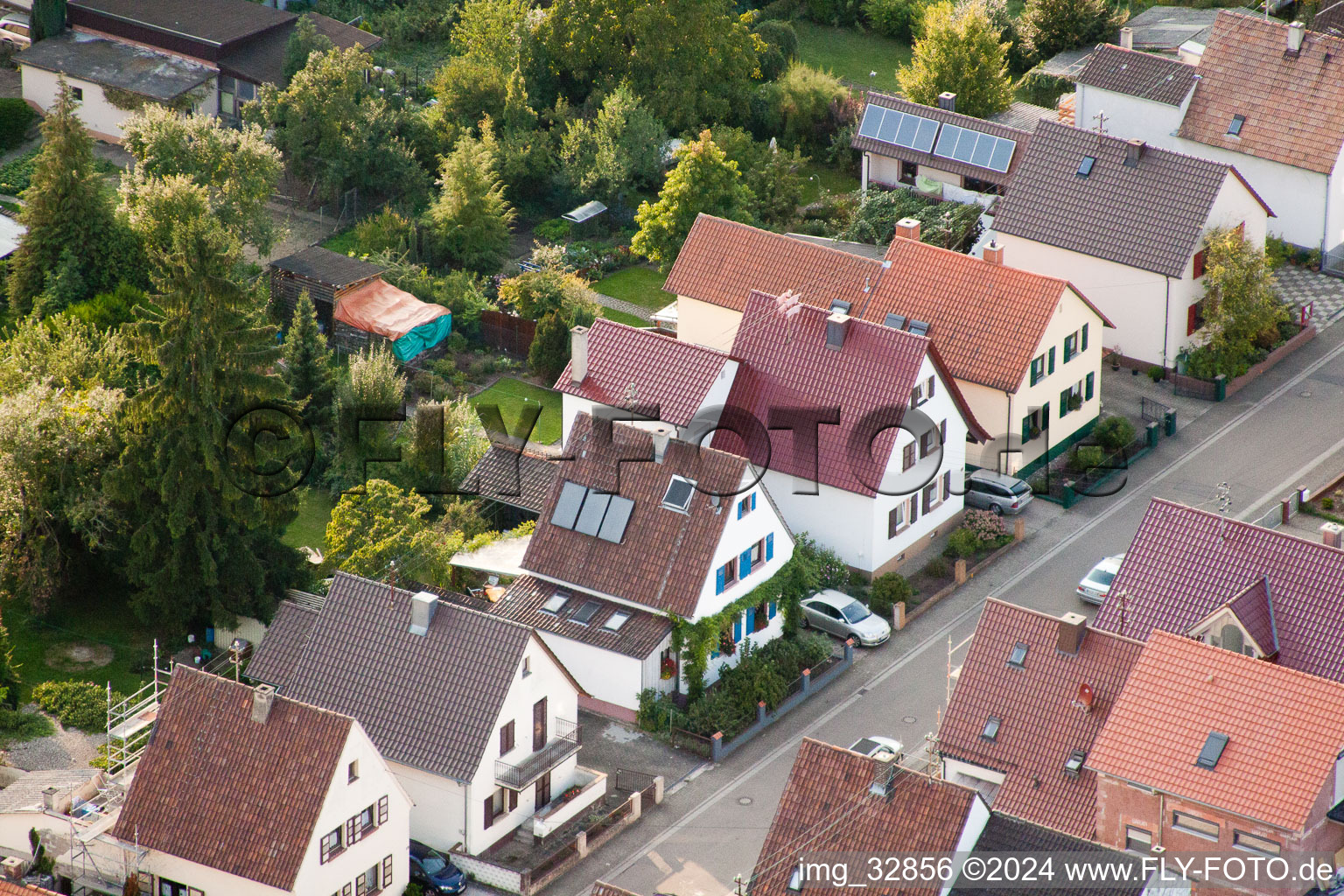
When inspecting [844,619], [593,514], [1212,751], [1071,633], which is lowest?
[844,619]

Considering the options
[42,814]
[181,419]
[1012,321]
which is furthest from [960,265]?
[42,814]

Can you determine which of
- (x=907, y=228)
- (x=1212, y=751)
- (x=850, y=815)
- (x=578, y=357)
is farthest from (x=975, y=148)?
(x=850, y=815)

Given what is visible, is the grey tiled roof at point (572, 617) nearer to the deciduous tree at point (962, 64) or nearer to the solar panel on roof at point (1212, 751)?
the solar panel on roof at point (1212, 751)

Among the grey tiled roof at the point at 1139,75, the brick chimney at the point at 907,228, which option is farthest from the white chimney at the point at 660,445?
the grey tiled roof at the point at 1139,75

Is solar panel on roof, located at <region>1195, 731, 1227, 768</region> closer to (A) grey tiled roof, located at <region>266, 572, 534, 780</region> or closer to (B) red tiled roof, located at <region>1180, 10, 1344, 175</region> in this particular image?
(A) grey tiled roof, located at <region>266, 572, 534, 780</region>

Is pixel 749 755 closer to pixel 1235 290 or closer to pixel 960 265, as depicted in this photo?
pixel 960 265

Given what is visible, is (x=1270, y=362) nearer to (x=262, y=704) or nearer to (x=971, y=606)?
(x=971, y=606)
